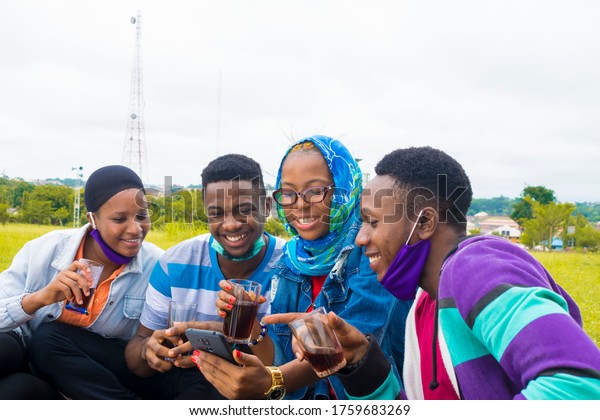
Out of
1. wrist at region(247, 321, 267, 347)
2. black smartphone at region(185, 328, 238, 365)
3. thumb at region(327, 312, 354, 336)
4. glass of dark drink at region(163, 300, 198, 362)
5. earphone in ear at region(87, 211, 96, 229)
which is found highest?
earphone in ear at region(87, 211, 96, 229)

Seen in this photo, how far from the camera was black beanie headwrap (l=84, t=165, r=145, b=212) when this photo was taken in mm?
4312

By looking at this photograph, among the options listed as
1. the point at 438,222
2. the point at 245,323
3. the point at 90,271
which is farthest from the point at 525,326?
the point at 90,271

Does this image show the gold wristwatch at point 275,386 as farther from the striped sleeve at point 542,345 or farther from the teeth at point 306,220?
the striped sleeve at point 542,345

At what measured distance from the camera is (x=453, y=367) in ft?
7.52

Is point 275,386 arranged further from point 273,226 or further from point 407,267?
point 273,226

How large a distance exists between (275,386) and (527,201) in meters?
31.3

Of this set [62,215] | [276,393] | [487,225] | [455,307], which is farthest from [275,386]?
[62,215]

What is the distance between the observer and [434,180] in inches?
109

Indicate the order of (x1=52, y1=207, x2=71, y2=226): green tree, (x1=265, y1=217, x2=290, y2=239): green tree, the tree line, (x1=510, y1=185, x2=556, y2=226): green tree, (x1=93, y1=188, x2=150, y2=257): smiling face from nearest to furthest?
1. (x1=265, y1=217, x2=290, y2=239): green tree
2. (x1=93, y1=188, x2=150, y2=257): smiling face
3. the tree line
4. (x1=52, y1=207, x2=71, y2=226): green tree
5. (x1=510, y1=185, x2=556, y2=226): green tree

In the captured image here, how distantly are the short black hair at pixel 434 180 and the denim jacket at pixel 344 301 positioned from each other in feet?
2.43

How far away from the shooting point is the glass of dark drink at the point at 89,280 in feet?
12.7

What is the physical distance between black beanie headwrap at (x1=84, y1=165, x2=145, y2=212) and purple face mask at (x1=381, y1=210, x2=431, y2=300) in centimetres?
243

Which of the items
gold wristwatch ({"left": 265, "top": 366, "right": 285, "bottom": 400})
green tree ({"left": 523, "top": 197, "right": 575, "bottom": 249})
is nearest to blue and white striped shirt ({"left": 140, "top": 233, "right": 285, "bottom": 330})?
gold wristwatch ({"left": 265, "top": 366, "right": 285, "bottom": 400})

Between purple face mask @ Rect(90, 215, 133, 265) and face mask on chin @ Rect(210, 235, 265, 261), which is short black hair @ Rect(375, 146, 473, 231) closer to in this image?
face mask on chin @ Rect(210, 235, 265, 261)
